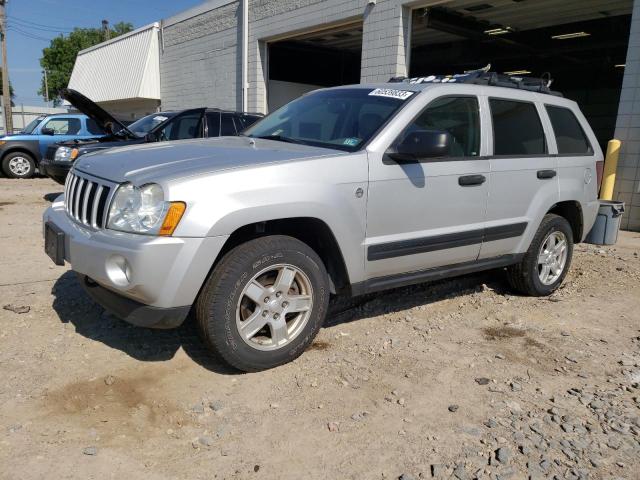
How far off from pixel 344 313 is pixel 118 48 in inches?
948

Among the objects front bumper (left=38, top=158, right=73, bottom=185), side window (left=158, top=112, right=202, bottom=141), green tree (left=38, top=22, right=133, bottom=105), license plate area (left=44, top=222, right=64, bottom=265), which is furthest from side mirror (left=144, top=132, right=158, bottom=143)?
green tree (left=38, top=22, right=133, bottom=105)

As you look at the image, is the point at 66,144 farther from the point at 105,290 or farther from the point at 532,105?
the point at 532,105

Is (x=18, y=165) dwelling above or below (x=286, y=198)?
below

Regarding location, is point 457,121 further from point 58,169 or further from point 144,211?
point 58,169

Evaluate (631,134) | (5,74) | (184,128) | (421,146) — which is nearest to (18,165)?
(184,128)

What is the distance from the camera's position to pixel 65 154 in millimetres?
8906

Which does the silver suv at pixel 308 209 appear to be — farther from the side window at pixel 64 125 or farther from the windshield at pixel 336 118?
the side window at pixel 64 125

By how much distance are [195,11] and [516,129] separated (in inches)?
658

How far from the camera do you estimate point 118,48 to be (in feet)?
80.4

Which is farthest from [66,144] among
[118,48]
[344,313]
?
[118,48]

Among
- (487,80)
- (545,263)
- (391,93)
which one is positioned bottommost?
(545,263)

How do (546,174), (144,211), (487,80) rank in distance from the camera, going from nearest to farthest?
1. (144,211)
2. (487,80)
3. (546,174)

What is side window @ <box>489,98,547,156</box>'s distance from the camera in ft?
14.1

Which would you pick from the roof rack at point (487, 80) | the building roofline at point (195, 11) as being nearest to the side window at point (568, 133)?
the roof rack at point (487, 80)
